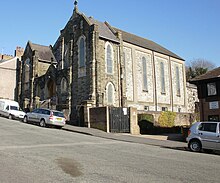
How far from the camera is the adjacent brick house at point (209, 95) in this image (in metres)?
20.7

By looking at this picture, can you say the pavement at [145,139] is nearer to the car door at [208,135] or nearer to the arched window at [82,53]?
the car door at [208,135]

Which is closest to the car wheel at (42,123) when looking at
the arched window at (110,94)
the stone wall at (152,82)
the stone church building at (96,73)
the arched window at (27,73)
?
the stone church building at (96,73)

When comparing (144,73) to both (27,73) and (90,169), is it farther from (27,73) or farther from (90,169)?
(90,169)

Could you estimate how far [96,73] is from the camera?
1149 inches

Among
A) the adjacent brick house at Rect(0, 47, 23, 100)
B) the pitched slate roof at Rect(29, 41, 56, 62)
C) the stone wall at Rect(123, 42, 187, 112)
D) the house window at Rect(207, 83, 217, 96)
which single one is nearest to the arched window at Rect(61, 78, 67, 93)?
the pitched slate roof at Rect(29, 41, 56, 62)

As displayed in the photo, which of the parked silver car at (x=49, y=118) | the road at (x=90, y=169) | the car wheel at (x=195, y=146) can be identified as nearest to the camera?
the road at (x=90, y=169)

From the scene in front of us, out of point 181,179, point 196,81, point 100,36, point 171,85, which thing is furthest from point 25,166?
point 171,85

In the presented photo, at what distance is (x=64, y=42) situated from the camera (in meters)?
Result: 35.4

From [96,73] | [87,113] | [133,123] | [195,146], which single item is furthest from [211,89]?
[96,73]

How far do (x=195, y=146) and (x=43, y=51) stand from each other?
32541mm

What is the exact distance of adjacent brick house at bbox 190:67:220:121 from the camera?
2072 cm

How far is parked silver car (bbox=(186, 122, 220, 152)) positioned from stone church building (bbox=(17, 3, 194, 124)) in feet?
38.3

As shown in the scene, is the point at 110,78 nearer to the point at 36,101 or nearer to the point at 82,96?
the point at 82,96

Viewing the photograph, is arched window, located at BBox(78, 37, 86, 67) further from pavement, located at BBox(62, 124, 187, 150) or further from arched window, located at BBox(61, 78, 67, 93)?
pavement, located at BBox(62, 124, 187, 150)
